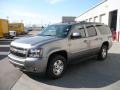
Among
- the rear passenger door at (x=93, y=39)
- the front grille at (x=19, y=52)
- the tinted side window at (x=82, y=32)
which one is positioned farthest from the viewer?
the rear passenger door at (x=93, y=39)

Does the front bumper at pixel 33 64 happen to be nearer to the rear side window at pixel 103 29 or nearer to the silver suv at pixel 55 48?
the silver suv at pixel 55 48

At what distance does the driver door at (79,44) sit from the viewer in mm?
6763

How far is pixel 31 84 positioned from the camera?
575 centimetres

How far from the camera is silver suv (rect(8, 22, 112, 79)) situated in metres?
5.67

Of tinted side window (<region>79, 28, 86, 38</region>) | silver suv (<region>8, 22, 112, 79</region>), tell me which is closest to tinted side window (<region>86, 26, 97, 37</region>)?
silver suv (<region>8, 22, 112, 79</region>)

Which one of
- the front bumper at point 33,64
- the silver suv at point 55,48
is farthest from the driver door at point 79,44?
the front bumper at point 33,64

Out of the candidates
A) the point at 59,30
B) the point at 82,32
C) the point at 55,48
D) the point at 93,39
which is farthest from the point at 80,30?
the point at 55,48

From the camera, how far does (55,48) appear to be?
607 centimetres

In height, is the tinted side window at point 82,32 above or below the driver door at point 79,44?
above

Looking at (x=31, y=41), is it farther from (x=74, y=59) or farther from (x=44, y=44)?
(x=74, y=59)

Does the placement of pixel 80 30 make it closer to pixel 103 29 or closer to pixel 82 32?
pixel 82 32

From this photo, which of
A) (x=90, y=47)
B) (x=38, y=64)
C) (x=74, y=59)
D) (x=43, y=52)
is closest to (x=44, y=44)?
(x=43, y=52)

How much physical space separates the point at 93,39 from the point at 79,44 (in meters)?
1.21

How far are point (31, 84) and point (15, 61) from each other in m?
0.95
